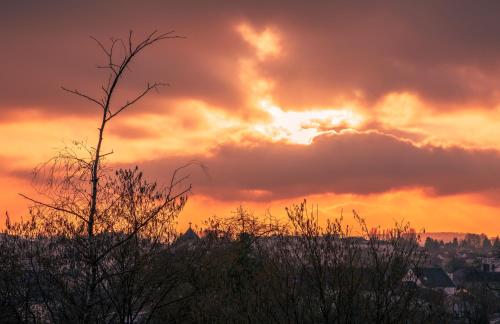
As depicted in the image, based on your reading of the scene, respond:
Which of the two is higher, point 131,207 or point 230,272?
point 131,207

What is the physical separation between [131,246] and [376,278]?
33.6ft

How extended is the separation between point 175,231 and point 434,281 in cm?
12577

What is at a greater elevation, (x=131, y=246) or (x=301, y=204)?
(x=301, y=204)

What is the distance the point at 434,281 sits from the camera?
145 meters

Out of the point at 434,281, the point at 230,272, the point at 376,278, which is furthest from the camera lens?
the point at 434,281

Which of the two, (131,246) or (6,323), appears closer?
(131,246)

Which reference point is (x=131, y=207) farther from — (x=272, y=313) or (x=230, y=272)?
(x=230, y=272)

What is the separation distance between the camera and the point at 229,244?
3828 cm

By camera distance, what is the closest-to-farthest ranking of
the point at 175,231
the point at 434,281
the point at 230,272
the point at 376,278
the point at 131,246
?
the point at 376,278 < the point at 131,246 < the point at 175,231 < the point at 230,272 < the point at 434,281

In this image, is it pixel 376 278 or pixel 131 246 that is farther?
pixel 131 246

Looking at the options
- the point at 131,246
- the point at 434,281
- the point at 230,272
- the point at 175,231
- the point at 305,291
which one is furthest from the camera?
the point at 434,281

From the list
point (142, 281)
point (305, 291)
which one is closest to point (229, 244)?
point (142, 281)

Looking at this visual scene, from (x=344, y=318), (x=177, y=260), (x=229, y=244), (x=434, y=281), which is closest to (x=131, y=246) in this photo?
(x=177, y=260)

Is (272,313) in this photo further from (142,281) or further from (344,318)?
(142,281)
